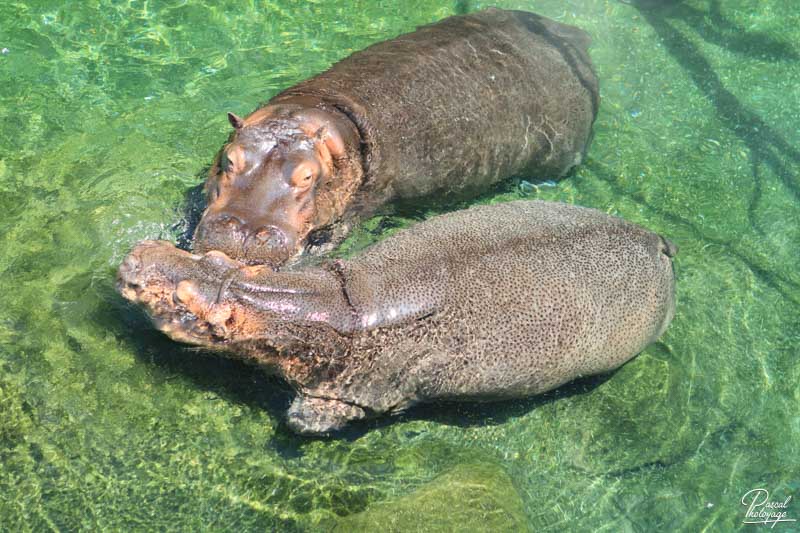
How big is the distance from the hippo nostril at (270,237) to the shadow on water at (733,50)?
494cm

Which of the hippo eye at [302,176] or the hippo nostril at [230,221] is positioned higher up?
the hippo eye at [302,176]

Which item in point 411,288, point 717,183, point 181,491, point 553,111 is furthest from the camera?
point 717,183

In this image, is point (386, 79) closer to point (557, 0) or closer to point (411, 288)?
point (411, 288)

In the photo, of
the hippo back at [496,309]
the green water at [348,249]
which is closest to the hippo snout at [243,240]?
the hippo back at [496,309]

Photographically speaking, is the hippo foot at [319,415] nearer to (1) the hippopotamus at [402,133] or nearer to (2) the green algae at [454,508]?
(2) the green algae at [454,508]

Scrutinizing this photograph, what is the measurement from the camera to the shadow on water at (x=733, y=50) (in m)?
8.73

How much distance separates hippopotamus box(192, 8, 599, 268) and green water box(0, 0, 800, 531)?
0.42m

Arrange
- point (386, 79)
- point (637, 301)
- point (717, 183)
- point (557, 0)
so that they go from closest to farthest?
point (637, 301) < point (386, 79) < point (717, 183) < point (557, 0)

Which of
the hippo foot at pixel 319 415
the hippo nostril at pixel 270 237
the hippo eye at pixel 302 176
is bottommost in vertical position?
the hippo foot at pixel 319 415

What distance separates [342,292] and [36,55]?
4.92 meters

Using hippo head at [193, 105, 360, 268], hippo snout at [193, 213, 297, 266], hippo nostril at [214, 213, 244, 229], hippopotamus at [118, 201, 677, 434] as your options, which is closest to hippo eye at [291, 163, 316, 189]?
hippo head at [193, 105, 360, 268]

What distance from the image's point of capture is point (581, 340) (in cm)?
575

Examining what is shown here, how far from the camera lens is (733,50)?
395 inches

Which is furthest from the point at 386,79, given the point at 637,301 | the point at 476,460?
the point at 476,460
